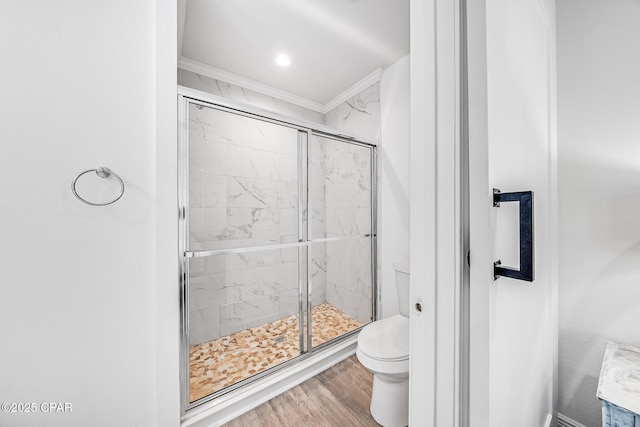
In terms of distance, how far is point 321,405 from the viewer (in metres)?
1.41

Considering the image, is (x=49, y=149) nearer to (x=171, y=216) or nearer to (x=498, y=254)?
(x=171, y=216)

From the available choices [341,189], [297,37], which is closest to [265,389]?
[341,189]

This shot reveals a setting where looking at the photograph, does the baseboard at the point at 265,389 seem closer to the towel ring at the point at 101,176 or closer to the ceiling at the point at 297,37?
the towel ring at the point at 101,176

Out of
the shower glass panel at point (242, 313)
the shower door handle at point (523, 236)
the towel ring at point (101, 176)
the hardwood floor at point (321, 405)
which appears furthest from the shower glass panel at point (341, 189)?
the shower door handle at point (523, 236)

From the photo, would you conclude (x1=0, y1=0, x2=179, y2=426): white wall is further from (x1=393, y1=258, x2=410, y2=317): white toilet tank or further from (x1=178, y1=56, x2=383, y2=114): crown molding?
(x1=393, y1=258, x2=410, y2=317): white toilet tank

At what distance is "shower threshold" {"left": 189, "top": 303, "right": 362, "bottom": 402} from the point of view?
154cm

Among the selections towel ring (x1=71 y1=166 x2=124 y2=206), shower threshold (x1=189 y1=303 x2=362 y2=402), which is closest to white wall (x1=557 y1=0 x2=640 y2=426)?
shower threshold (x1=189 y1=303 x2=362 y2=402)

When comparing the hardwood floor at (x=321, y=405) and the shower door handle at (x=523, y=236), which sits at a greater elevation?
the shower door handle at (x=523, y=236)

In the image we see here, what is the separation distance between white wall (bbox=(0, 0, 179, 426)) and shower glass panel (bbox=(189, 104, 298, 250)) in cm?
47

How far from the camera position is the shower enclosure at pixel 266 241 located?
5.29ft

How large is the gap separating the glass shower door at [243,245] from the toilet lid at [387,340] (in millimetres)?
705

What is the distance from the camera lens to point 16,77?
33.4 inches

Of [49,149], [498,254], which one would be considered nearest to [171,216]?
[49,149]

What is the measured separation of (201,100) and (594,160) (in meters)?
1.99
